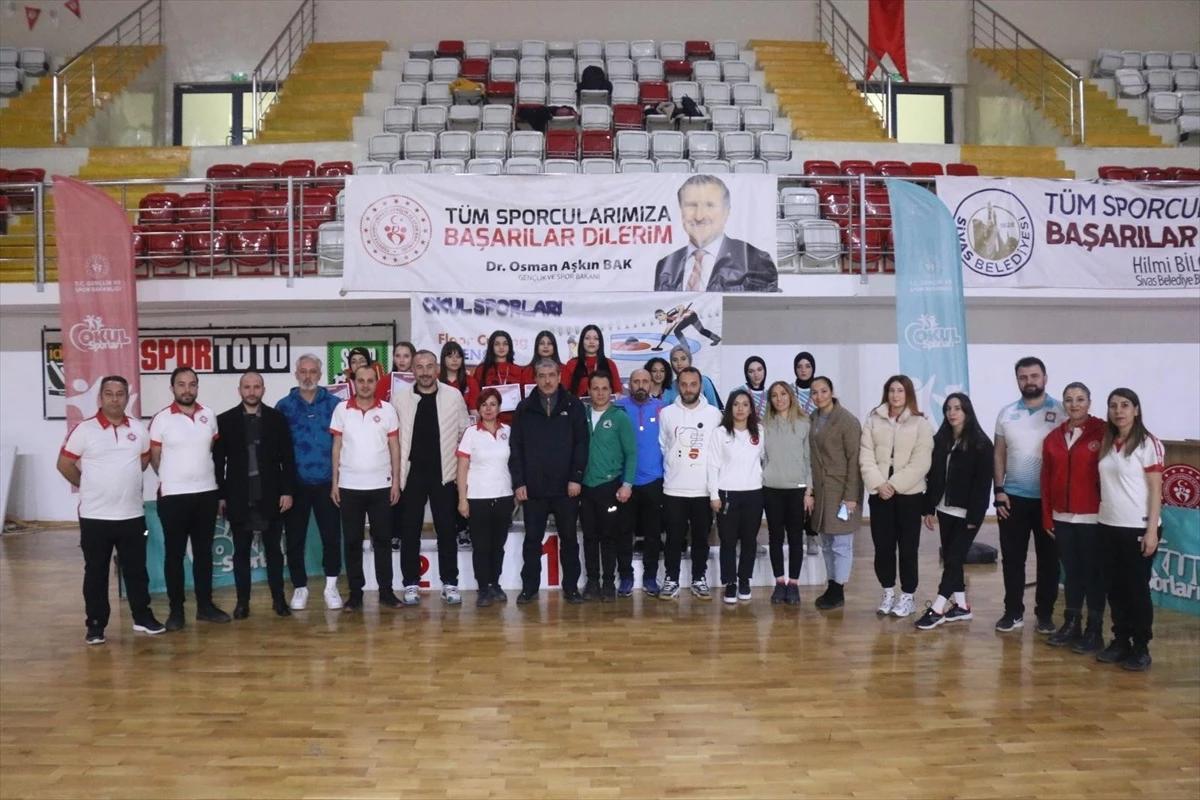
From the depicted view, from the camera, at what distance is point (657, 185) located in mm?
8219

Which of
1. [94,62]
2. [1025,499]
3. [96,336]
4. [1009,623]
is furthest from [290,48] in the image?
[1009,623]

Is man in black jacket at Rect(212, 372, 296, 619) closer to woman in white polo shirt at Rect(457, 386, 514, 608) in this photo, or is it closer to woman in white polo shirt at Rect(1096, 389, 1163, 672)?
woman in white polo shirt at Rect(457, 386, 514, 608)

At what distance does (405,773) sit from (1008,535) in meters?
3.63

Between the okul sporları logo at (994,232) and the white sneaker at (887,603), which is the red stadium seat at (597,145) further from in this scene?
the white sneaker at (887,603)

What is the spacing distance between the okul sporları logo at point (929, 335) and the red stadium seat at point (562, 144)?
16.6 ft

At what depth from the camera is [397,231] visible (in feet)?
26.8

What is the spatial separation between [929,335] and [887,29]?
7.41 metres

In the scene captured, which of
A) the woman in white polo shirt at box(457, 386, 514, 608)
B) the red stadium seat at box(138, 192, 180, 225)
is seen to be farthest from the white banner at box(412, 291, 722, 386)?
the red stadium seat at box(138, 192, 180, 225)

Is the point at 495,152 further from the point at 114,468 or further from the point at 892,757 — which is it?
the point at 892,757

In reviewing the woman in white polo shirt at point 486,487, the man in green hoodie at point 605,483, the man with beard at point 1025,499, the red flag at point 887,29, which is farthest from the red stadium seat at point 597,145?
the man with beard at point 1025,499

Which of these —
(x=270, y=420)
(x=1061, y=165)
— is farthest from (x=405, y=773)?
(x=1061, y=165)

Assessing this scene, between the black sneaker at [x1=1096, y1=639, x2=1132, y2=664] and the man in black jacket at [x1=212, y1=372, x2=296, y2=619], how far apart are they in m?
4.54

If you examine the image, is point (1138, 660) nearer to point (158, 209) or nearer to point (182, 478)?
point (182, 478)

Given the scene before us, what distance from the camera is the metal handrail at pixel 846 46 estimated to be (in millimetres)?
13609
